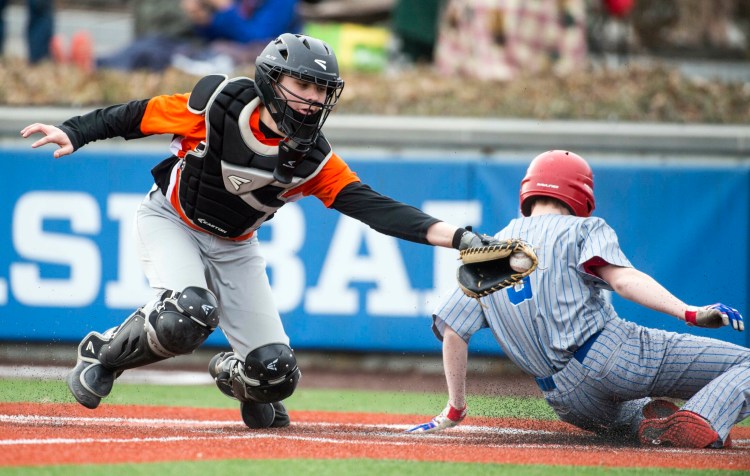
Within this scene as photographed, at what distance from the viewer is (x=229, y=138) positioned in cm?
515

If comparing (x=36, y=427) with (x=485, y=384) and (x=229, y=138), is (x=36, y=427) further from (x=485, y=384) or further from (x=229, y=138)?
(x=485, y=384)

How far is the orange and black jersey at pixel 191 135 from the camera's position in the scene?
5090mm

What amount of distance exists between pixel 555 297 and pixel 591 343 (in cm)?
25

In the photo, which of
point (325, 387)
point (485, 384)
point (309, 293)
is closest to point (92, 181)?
point (309, 293)

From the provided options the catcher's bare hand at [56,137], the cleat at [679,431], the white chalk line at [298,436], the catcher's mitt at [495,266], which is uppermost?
the catcher's bare hand at [56,137]

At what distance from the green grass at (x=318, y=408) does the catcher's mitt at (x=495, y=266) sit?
767mm

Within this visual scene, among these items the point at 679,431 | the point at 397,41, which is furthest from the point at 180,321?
the point at 397,41

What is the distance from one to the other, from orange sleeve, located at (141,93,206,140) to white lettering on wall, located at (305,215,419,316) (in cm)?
317

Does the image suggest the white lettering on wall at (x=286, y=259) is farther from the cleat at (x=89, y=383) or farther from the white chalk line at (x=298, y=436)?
the cleat at (x=89, y=383)

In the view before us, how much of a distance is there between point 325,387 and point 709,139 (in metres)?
3.34

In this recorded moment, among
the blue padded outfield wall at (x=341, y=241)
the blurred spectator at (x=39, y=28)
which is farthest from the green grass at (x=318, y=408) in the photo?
the blurred spectator at (x=39, y=28)

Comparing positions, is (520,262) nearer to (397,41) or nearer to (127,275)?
(127,275)

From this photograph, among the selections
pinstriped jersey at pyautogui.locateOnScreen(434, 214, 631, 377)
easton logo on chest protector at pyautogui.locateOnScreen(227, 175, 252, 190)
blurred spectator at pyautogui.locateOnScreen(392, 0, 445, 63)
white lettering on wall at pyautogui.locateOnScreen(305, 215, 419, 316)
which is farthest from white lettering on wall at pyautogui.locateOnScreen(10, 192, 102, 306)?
blurred spectator at pyautogui.locateOnScreen(392, 0, 445, 63)

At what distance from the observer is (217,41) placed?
10898 mm
